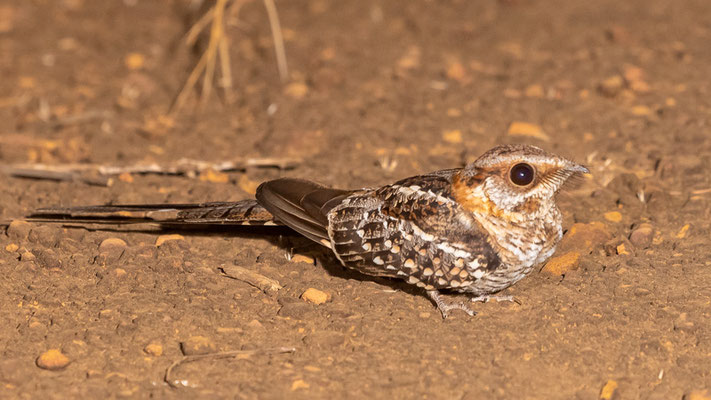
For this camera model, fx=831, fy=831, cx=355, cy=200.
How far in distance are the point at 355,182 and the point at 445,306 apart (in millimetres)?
1463

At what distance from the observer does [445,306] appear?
12.8 feet

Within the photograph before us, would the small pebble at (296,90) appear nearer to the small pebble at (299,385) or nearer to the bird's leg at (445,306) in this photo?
the bird's leg at (445,306)

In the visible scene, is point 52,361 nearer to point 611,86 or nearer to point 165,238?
point 165,238

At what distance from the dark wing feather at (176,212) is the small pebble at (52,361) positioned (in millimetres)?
1038

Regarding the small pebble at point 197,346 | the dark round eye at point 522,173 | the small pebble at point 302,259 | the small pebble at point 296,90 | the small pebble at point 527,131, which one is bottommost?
the small pebble at point 197,346

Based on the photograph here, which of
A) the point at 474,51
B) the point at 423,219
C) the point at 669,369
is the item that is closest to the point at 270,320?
the point at 423,219

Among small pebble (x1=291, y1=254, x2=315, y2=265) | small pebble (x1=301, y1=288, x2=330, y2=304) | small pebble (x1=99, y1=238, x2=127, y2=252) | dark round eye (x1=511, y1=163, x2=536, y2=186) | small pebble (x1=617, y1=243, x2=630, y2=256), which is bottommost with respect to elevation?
small pebble (x1=301, y1=288, x2=330, y2=304)

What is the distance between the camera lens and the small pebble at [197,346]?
3584mm

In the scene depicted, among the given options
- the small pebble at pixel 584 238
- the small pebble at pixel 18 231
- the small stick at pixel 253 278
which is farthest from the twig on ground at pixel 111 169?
the small pebble at pixel 584 238

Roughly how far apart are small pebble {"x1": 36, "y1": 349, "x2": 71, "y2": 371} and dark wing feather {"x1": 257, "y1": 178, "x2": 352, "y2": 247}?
1.22 m

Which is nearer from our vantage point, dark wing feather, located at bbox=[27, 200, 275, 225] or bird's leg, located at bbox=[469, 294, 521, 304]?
bird's leg, located at bbox=[469, 294, 521, 304]

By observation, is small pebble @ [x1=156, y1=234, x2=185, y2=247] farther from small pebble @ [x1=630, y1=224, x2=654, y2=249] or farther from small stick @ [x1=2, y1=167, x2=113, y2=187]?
small pebble @ [x1=630, y1=224, x2=654, y2=249]

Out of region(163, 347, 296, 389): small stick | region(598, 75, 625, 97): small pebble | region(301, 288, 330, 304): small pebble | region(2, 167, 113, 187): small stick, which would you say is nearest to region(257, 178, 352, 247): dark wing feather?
region(301, 288, 330, 304): small pebble

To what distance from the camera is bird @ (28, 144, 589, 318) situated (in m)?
3.74
